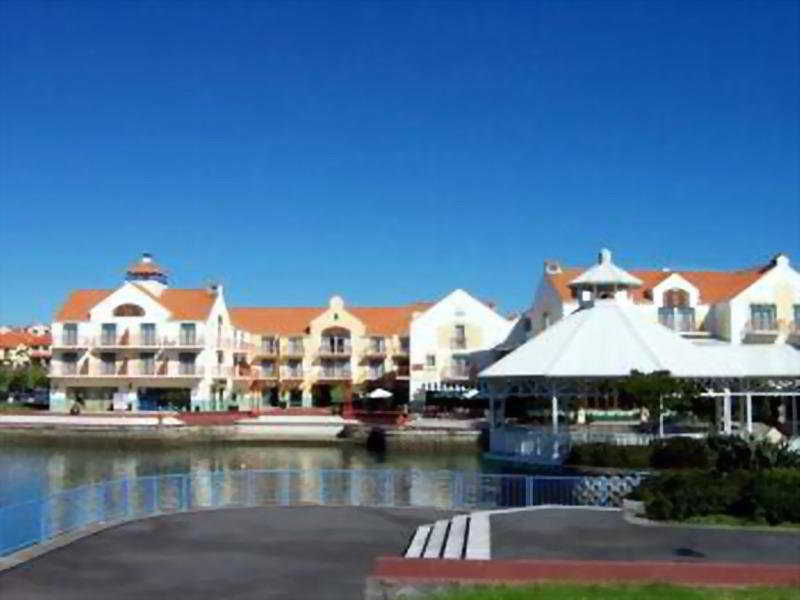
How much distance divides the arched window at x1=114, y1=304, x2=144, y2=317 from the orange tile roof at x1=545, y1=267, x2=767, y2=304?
106ft

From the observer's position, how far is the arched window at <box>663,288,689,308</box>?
80938 mm

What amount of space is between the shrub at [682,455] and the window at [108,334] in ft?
181

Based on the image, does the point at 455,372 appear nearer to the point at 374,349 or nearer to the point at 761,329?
the point at 374,349

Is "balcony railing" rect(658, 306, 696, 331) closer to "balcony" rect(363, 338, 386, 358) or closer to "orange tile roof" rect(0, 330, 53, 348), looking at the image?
"balcony" rect(363, 338, 386, 358)

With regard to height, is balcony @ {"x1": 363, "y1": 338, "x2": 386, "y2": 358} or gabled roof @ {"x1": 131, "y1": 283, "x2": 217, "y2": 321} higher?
gabled roof @ {"x1": 131, "y1": 283, "x2": 217, "y2": 321}

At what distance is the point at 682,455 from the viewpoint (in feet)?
138

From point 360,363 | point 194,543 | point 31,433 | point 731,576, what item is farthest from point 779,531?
point 360,363

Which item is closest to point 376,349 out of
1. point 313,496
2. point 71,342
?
point 71,342

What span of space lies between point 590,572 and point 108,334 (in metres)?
75.5

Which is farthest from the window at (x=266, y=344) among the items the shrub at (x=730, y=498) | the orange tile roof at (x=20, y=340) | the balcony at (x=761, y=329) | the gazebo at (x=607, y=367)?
the shrub at (x=730, y=498)

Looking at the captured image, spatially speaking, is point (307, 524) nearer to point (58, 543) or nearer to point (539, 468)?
point (58, 543)

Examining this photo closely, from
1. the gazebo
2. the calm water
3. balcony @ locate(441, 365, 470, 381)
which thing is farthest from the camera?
balcony @ locate(441, 365, 470, 381)

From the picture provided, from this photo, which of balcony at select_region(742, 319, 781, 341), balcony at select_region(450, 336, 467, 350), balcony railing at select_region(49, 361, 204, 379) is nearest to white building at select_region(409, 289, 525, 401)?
balcony at select_region(450, 336, 467, 350)

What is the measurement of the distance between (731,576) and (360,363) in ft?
265
